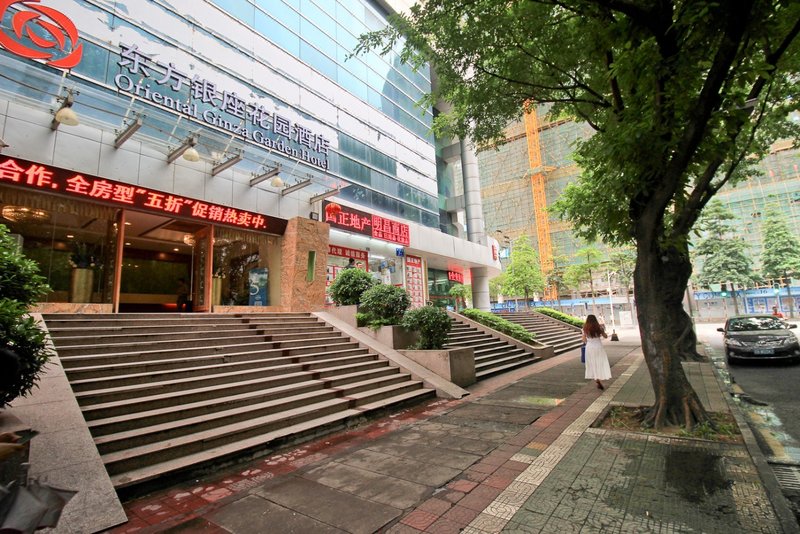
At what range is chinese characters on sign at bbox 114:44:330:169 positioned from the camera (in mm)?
10625

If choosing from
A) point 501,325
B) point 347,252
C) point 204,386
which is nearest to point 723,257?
point 501,325

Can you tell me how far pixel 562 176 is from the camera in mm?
52906

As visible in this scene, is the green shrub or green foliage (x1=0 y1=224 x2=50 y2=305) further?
the green shrub

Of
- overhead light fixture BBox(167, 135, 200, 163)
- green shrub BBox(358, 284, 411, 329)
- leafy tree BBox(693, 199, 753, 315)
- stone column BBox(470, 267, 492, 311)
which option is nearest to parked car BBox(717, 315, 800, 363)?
green shrub BBox(358, 284, 411, 329)

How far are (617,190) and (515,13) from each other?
3421 millimetres

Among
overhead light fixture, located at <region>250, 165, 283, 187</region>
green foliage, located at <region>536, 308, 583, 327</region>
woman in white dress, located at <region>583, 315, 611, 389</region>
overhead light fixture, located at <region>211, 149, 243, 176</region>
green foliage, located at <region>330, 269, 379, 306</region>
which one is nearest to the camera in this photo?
woman in white dress, located at <region>583, 315, 611, 389</region>

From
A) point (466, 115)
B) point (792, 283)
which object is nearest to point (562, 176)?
point (792, 283)

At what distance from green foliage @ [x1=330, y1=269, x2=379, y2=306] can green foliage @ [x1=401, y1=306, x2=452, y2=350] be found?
96.8 inches

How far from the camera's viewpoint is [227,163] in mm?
11438

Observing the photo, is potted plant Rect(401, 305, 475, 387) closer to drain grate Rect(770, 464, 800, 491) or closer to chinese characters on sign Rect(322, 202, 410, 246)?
drain grate Rect(770, 464, 800, 491)

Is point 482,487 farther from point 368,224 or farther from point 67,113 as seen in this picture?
point 368,224

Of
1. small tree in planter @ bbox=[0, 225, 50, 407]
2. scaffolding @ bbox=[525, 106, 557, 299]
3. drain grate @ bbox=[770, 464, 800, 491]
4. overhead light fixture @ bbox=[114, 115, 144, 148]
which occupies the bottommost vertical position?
drain grate @ bbox=[770, 464, 800, 491]

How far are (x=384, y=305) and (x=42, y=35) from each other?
1024cm

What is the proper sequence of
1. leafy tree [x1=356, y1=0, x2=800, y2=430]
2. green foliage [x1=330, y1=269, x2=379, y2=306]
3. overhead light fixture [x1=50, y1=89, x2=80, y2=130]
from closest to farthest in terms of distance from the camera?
leafy tree [x1=356, y1=0, x2=800, y2=430] < overhead light fixture [x1=50, y1=89, x2=80, y2=130] < green foliage [x1=330, y1=269, x2=379, y2=306]
